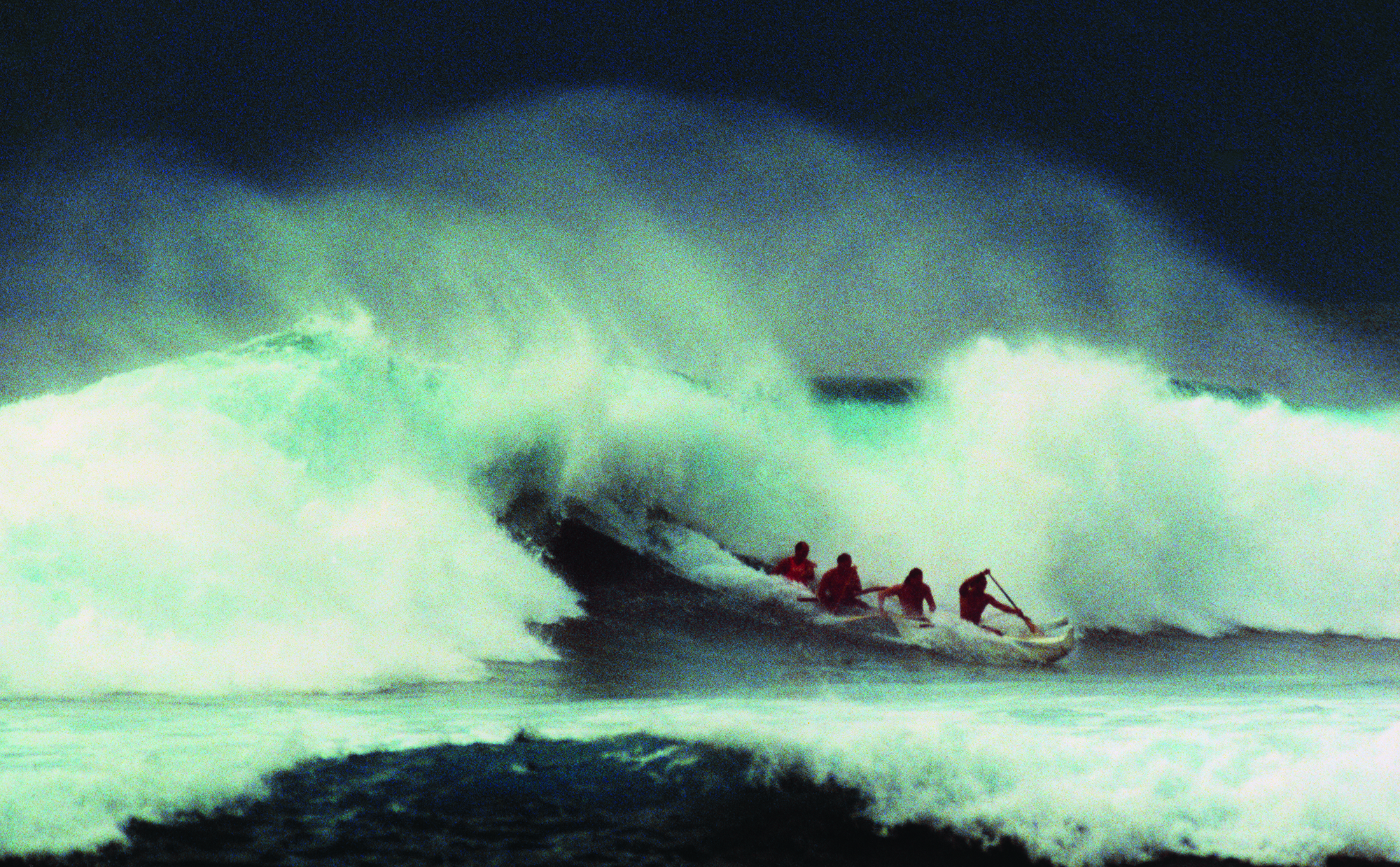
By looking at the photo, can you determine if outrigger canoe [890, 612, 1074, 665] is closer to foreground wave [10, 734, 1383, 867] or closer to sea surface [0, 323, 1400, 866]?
sea surface [0, 323, 1400, 866]

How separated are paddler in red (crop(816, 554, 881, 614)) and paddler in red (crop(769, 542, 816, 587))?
699 millimetres

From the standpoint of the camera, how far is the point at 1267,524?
18156mm

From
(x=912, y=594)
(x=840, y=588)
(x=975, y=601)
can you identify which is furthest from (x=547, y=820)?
(x=975, y=601)

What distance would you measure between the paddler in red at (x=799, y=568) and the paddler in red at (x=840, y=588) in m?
0.70

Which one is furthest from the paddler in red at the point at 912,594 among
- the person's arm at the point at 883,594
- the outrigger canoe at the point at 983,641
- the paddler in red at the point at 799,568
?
the paddler in red at the point at 799,568

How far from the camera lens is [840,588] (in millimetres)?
12812

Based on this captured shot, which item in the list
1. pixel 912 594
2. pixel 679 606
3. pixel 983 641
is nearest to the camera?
pixel 983 641

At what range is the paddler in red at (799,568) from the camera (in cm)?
1368

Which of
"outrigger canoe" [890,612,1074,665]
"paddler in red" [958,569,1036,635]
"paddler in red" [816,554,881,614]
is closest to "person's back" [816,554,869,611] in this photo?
"paddler in red" [816,554,881,614]

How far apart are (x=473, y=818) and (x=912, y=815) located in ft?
7.84

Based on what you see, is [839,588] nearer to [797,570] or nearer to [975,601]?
[797,570]

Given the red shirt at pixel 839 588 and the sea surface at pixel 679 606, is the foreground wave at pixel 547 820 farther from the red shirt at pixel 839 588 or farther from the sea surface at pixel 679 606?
the red shirt at pixel 839 588

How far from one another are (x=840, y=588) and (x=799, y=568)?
38.3 inches

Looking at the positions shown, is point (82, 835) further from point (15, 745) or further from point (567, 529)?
point (567, 529)
